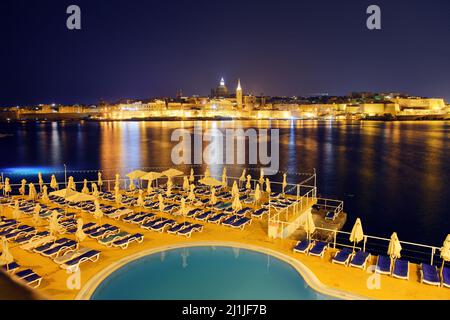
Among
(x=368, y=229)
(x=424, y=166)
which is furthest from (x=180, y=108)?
(x=368, y=229)

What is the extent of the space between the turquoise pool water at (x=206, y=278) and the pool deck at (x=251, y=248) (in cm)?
25

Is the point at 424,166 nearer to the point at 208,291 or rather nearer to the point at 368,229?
the point at 368,229

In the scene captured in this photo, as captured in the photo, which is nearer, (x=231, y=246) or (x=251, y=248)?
Result: (x=251, y=248)

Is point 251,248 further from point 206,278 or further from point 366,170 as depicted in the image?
point 366,170

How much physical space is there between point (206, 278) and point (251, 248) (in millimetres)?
1987

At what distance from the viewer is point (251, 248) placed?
398 inches

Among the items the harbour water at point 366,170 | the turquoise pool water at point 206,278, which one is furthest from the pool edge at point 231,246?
the harbour water at point 366,170

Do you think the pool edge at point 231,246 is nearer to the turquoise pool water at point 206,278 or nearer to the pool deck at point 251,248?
the pool deck at point 251,248

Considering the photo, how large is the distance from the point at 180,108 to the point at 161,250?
181116 millimetres

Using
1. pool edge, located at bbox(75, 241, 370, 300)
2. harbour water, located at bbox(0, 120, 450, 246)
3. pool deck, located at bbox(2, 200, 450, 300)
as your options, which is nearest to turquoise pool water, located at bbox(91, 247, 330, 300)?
pool edge, located at bbox(75, 241, 370, 300)

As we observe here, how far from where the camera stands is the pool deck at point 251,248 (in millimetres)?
7613

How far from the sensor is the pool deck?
761 centimetres

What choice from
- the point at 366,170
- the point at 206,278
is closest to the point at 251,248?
the point at 206,278
